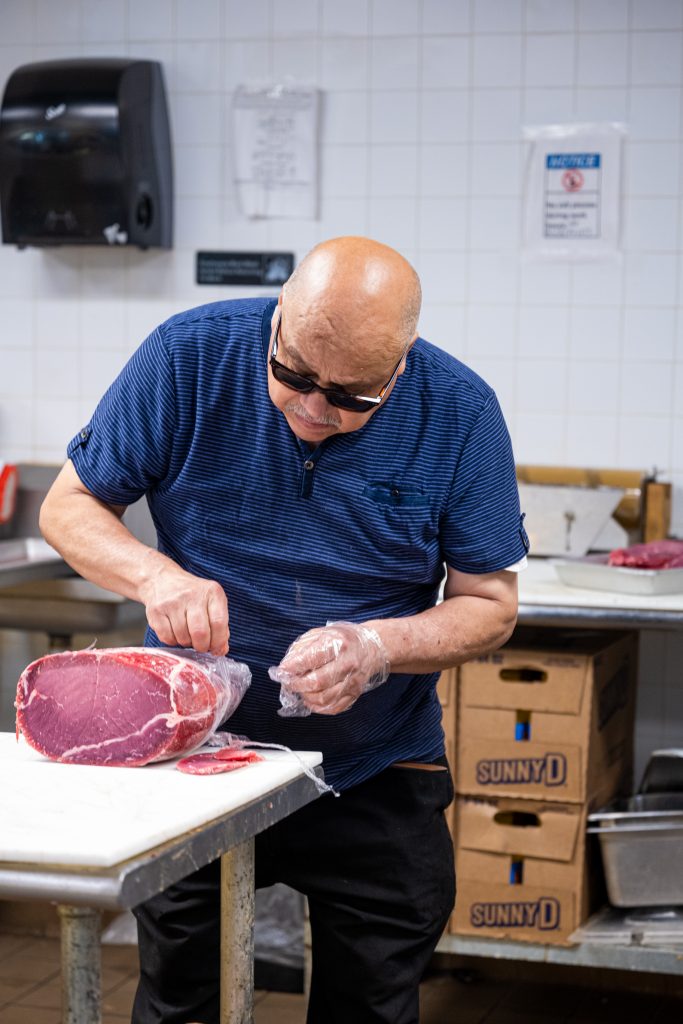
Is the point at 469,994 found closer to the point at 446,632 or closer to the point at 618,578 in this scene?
the point at 618,578

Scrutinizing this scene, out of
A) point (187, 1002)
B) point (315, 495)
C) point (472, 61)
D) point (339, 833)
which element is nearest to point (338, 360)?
point (315, 495)

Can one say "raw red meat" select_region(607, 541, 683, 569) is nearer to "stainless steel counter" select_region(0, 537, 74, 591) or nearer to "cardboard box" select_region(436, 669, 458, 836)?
"cardboard box" select_region(436, 669, 458, 836)

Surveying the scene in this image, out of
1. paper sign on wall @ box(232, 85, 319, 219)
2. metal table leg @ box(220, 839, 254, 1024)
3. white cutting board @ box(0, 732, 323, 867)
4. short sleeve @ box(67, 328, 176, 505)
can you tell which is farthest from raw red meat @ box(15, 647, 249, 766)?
paper sign on wall @ box(232, 85, 319, 219)

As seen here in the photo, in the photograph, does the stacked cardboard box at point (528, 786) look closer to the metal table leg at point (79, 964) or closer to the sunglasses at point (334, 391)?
the sunglasses at point (334, 391)

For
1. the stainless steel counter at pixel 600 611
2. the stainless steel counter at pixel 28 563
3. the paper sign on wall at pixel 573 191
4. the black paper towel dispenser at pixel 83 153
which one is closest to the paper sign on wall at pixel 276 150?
the black paper towel dispenser at pixel 83 153

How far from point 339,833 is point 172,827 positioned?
25.3 inches

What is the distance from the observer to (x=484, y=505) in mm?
1946

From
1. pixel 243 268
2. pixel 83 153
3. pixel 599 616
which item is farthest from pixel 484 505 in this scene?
pixel 83 153

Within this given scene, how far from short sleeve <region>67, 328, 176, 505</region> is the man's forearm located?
41cm

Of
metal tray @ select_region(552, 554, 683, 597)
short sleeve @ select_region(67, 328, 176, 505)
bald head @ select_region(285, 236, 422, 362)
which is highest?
bald head @ select_region(285, 236, 422, 362)

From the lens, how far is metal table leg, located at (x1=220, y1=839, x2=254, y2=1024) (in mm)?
1676

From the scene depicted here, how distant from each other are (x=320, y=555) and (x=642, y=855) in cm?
160

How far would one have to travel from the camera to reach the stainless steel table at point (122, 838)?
1.30 m

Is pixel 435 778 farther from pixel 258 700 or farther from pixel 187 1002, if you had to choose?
pixel 187 1002
